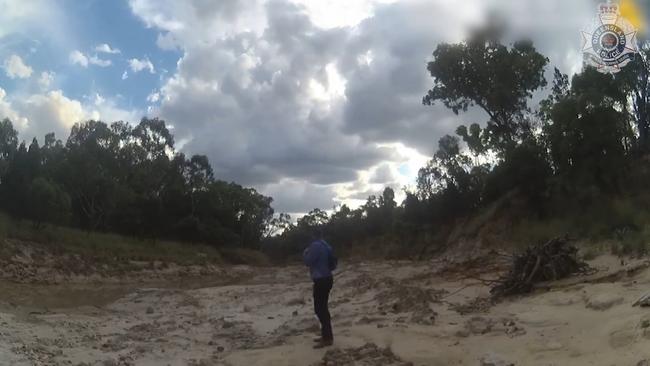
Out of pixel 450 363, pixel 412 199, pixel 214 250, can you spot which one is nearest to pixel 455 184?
pixel 412 199

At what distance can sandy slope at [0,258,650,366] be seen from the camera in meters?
6.53

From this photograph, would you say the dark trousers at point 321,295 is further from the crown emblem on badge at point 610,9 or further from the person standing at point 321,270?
the crown emblem on badge at point 610,9

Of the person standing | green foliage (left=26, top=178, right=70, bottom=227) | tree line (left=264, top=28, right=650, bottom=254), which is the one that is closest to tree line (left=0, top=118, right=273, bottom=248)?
green foliage (left=26, top=178, right=70, bottom=227)

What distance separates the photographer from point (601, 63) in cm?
2219

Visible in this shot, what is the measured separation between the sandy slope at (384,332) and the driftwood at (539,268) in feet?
1.95

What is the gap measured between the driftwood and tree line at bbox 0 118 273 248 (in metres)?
24.0

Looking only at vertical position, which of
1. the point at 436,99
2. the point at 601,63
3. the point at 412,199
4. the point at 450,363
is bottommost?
the point at 450,363

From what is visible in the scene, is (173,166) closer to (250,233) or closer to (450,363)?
(250,233)

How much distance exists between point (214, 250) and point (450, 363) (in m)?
48.2

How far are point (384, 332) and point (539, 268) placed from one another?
15.3 ft

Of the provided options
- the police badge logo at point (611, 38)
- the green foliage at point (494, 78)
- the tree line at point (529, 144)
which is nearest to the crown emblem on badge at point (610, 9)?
the police badge logo at point (611, 38)

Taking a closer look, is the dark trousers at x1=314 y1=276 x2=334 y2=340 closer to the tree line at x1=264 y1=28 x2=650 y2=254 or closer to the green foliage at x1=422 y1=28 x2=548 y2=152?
the tree line at x1=264 y1=28 x2=650 y2=254

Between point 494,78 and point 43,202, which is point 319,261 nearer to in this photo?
point 43,202

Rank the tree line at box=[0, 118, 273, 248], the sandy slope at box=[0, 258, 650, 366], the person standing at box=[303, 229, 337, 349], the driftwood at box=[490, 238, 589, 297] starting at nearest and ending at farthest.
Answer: the sandy slope at box=[0, 258, 650, 366]
the person standing at box=[303, 229, 337, 349]
the driftwood at box=[490, 238, 589, 297]
the tree line at box=[0, 118, 273, 248]
